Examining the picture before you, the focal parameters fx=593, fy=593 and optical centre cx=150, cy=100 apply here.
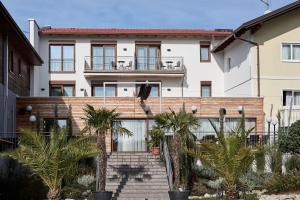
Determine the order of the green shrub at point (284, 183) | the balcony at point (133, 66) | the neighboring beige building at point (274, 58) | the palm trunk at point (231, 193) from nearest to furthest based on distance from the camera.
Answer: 1. the palm trunk at point (231, 193)
2. the green shrub at point (284, 183)
3. the neighboring beige building at point (274, 58)
4. the balcony at point (133, 66)

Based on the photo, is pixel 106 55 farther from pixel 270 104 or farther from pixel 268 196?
pixel 268 196

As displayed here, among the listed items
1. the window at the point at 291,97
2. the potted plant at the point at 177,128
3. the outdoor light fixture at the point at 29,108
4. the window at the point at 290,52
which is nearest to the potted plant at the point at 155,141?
the potted plant at the point at 177,128

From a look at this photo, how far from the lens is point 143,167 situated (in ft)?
89.9

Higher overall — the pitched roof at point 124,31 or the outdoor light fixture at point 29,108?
the pitched roof at point 124,31

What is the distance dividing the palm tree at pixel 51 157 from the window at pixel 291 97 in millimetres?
16216

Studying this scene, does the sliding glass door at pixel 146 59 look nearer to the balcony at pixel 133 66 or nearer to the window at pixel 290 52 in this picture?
the balcony at pixel 133 66

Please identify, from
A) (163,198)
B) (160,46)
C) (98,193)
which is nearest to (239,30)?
(160,46)

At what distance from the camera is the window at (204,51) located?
4062 centimetres

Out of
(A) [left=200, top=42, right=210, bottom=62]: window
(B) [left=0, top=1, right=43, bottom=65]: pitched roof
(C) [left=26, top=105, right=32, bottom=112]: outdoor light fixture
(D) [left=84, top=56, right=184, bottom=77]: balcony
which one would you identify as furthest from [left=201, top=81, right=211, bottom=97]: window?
(C) [left=26, top=105, right=32, bottom=112]: outdoor light fixture

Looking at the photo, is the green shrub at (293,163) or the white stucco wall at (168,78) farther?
the white stucco wall at (168,78)

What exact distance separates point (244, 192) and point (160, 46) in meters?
19.6

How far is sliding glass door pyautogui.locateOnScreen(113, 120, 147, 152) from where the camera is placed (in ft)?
107

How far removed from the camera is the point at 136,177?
26.4 meters

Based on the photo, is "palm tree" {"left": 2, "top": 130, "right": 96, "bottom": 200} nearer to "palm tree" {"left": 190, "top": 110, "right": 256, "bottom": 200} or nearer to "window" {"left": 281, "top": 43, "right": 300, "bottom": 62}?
"palm tree" {"left": 190, "top": 110, "right": 256, "bottom": 200}
